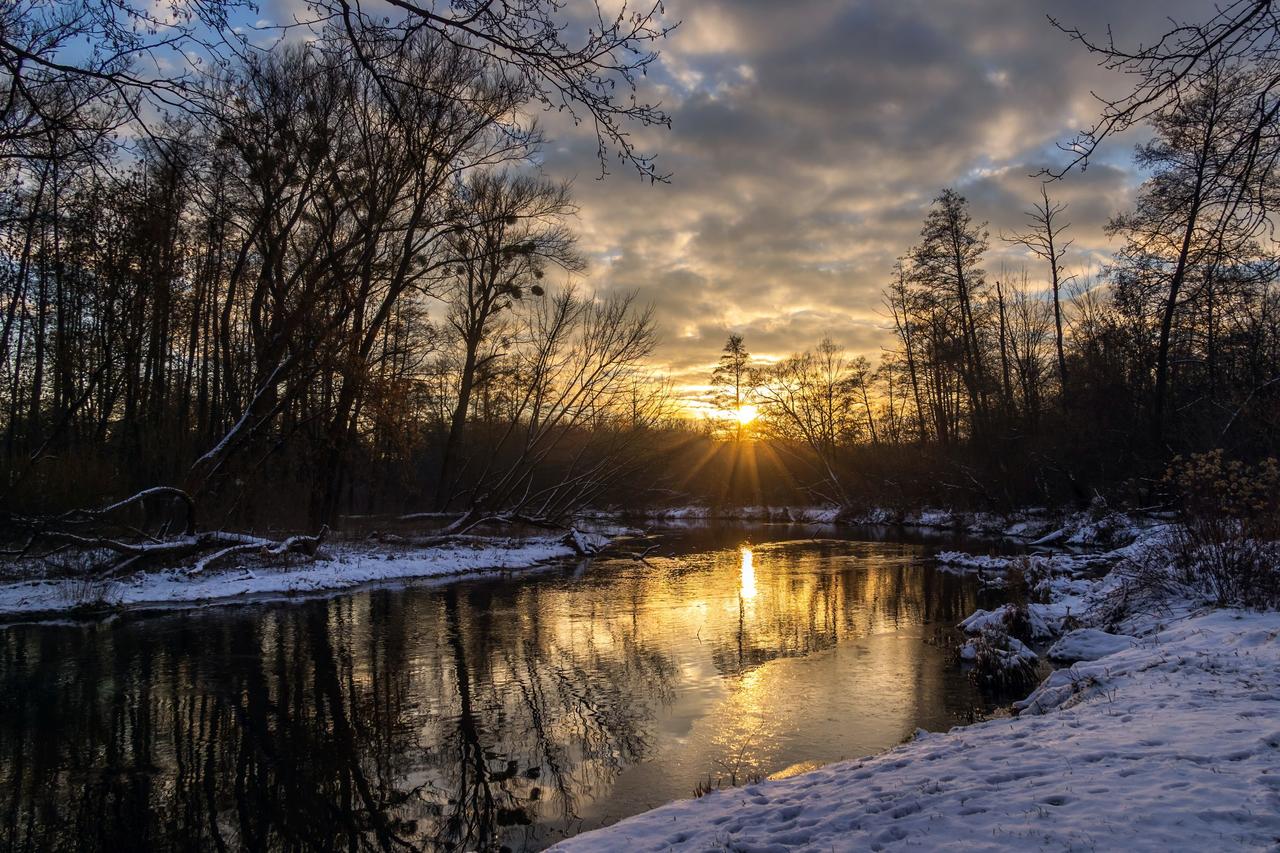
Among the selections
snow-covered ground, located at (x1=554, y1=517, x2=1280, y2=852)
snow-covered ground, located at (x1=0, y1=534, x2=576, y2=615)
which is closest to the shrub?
snow-covered ground, located at (x1=554, y1=517, x2=1280, y2=852)

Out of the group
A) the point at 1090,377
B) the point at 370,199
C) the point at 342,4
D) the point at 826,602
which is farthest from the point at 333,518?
the point at 1090,377

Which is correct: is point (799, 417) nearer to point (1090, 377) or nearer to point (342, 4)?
point (1090, 377)

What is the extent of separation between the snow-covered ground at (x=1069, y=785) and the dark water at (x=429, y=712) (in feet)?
3.44

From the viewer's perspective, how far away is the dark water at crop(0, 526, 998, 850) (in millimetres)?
5539

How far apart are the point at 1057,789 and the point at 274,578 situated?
16.6 metres

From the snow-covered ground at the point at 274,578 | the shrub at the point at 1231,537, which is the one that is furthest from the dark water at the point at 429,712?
the shrub at the point at 1231,537

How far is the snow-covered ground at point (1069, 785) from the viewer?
3.60 m

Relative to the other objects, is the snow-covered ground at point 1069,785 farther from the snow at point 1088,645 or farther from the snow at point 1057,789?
the snow at point 1088,645

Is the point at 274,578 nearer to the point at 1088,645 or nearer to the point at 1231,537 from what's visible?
the point at 1088,645

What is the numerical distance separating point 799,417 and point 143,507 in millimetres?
39601

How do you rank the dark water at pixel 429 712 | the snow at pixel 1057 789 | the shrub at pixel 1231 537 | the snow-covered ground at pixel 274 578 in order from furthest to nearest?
the snow-covered ground at pixel 274 578 → the shrub at pixel 1231 537 → the dark water at pixel 429 712 → the snow at pixel 1057 789

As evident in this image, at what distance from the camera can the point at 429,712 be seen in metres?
8.08

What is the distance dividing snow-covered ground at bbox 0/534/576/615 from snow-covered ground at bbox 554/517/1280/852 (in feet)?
45.3

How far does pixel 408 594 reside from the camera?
17.0m
